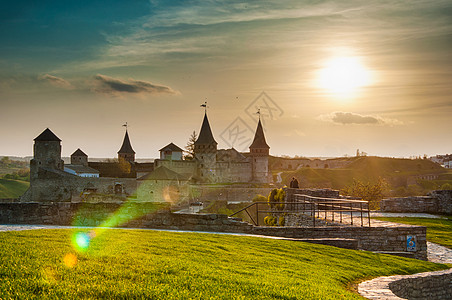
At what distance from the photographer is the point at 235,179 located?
76.7 meters

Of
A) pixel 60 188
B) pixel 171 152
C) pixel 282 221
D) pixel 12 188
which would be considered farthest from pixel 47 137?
pixel 282 221

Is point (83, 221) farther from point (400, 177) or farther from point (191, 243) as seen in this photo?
point (400, 177)

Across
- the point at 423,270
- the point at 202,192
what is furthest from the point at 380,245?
the point at 202,192

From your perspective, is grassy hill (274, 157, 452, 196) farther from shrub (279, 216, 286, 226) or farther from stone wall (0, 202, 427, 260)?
stone wall (0, 202, 427, 260)

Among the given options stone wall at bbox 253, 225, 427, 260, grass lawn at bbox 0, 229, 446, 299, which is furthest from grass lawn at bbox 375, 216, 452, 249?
grass lawn at bbox 0, 229, 446, 299

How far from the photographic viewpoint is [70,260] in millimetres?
6957

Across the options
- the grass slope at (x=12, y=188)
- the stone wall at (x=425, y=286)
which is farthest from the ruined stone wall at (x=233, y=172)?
the stone wall at (x=425, y=286)

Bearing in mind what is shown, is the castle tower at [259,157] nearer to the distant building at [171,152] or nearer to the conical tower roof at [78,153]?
the distant building at [171,152]

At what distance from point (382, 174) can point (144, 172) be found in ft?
142

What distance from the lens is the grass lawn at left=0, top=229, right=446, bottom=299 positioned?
5.66 m

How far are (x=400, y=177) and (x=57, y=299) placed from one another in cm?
8163

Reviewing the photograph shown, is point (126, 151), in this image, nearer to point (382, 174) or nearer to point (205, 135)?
point (205, 135)

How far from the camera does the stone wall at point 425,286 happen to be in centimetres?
921

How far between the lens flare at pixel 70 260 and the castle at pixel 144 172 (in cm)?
4437
